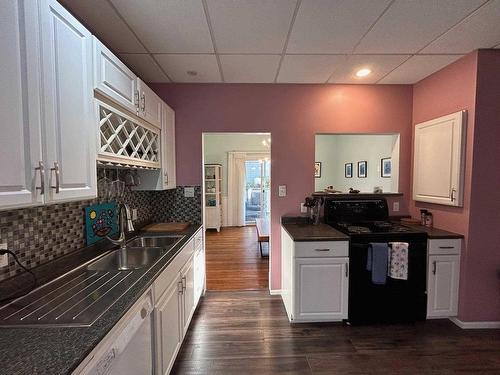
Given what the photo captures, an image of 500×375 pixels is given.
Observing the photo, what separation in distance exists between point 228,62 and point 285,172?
4.31 ft

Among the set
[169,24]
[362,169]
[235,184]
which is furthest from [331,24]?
[235,184]

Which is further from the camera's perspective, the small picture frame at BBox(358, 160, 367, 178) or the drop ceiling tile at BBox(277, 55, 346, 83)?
the small picture frame at BBox(358, 160, 367, 178)

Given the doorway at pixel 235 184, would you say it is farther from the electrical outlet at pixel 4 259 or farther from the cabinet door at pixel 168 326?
the electrical outlet at pixel 4 259

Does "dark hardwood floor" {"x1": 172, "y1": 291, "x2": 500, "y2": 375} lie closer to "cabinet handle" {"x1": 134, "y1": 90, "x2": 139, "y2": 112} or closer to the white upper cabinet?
the white upper cabinet

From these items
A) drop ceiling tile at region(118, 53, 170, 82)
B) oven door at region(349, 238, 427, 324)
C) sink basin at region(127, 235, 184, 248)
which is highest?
drop ceiling tile at region(118, 53, 170, 82)

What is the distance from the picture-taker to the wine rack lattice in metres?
1.59

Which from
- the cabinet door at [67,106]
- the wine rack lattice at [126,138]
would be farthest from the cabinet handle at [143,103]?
the cabinet door at [67,106]

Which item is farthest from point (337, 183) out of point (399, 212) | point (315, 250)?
point (315, 250)

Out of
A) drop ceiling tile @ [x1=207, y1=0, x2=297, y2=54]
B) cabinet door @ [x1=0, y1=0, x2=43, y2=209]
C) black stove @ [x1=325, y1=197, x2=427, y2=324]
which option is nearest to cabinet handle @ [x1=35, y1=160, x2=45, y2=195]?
cabinet door @ [x1=0, y1=0, x2=43, y2=209]

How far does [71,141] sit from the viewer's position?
1.24m

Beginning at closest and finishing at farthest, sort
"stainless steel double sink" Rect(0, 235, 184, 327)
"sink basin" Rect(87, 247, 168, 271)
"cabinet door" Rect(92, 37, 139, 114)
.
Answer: "stainless steel double sink" Rect(0, 235, 184, 327)
"cabinet door" Rect(92, 37, 139, 114)
"sink basin" Rect(87, 247, 168, 271)

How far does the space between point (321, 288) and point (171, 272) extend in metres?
1.37

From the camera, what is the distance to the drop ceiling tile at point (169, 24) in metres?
1.59

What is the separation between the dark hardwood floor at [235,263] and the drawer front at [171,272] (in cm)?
122
